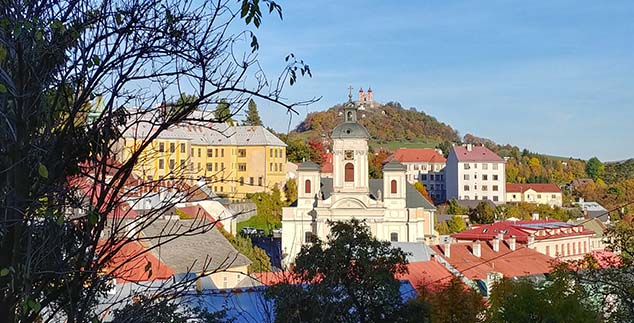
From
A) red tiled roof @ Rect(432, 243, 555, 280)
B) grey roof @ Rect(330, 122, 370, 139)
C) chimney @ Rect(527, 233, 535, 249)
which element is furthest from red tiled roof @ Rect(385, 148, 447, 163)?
red tiled roof @ Rect(432, 243, 555, 280)

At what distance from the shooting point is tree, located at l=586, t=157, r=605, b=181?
100275 mm

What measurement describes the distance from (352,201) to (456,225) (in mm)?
15979

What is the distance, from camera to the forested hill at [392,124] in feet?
380

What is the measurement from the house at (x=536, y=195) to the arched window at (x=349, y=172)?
1507 inches

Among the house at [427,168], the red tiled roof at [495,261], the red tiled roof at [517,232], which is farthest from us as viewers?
the house at [427,168]

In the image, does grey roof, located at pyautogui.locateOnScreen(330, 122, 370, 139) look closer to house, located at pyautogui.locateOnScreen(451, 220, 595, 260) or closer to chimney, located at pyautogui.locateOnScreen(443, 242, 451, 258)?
house, located at pyautogui.locateOnScreen(451, 220, 595, 260)

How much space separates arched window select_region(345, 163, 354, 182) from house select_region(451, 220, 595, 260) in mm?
7550

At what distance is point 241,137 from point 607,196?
3625cm

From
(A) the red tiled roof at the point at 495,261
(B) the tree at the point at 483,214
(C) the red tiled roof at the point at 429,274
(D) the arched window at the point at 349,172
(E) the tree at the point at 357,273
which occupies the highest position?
(D) the arched window at the point at 349,172

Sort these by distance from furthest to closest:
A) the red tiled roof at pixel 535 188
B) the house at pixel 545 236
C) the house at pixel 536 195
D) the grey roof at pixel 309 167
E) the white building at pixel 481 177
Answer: the white building at pixel 481 177
the red tiled roof at pixel 535 188
the house at pixel 536 195
the house at pixel 545 236
the grey roof at pixel 309 167

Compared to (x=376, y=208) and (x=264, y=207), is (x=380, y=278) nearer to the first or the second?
(x=376, y=208)

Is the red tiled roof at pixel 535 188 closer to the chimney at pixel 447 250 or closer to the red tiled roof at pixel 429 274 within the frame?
the chimney at pixel 447 250

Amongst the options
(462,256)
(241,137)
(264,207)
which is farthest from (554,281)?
(241,137)

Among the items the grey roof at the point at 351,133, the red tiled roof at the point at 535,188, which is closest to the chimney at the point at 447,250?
the grey roof at the point at 351,133
